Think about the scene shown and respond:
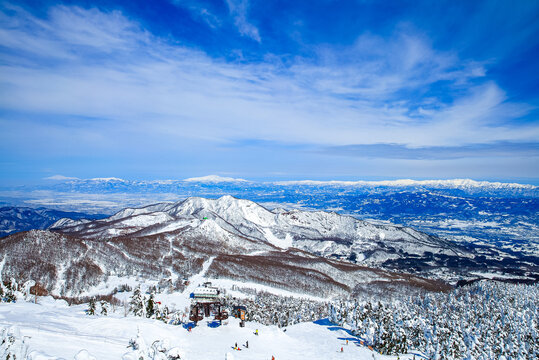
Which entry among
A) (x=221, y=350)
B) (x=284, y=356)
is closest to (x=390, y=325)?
(x=284, y=356)

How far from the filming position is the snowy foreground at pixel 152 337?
35.7 m

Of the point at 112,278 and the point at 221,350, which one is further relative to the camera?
the point at 112,278

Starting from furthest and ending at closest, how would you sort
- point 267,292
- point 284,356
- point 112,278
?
point 267,292, point 112,278, point 284,356

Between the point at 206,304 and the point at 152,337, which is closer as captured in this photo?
the point at 152,337

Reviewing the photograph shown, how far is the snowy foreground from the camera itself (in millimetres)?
35688

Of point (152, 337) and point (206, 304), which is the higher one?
point (152, 337)

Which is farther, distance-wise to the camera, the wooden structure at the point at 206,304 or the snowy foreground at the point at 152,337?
the wooden structure at the point at 206,304

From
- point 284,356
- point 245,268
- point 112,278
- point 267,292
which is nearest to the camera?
point 284,356

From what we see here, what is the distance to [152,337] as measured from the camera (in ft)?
161

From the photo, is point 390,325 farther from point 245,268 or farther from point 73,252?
point 73,252

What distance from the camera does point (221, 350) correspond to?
52.7m

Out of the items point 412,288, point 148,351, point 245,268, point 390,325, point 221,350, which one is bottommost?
point 412,288

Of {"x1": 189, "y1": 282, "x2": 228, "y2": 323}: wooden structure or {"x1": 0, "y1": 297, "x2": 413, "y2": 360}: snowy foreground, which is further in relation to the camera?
{"x1": 189, "y1": 282, "x2": 228, "y2": 323}: wooden structure

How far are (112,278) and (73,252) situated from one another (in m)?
27.3
